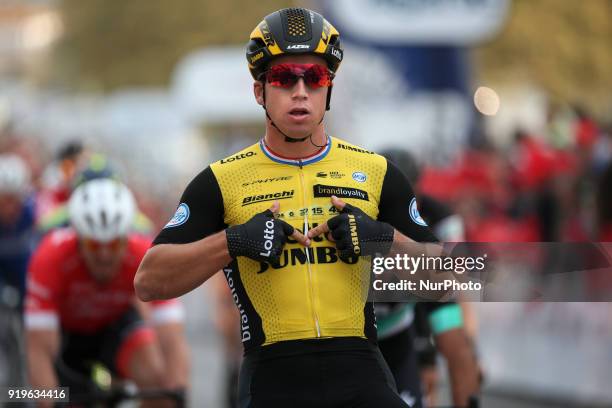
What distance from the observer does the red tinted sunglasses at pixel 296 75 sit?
528 cm

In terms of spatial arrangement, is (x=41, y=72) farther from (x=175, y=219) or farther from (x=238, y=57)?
(x=175, y=219)

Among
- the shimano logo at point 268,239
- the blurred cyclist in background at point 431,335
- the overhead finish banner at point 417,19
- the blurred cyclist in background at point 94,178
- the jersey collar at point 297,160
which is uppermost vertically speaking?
the overhead finish banner at point 417,19

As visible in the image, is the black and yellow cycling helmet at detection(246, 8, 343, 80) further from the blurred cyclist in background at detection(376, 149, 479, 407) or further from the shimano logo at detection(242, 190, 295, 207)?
the blurred cyclist in background at detection(376, 149, 479, 407)

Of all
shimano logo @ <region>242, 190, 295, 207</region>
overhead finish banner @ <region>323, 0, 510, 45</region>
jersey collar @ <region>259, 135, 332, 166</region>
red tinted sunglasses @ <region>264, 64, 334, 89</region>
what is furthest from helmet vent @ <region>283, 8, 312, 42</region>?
overhead finish banner @ <region>323, 0, 510, 45</region>

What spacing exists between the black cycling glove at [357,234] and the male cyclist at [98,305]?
335cm

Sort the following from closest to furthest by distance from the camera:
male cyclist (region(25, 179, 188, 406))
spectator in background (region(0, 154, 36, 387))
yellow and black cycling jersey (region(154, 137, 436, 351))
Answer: yellow and black cycling jersey (region(154, 137, 436, 351)) < male cyclist (region(25, 179, 188, 406)) < spectator in background (region(0, 154, 36, 387))

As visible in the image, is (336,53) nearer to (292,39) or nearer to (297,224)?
(292,39)

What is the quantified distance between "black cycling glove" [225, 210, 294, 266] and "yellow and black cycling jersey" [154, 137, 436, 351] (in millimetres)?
155

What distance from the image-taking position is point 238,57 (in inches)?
1401

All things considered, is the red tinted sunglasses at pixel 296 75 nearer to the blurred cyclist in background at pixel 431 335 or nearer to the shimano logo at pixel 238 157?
the shimano logo at pixel 238 157

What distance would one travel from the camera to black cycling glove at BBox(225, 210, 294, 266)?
16.7 feet

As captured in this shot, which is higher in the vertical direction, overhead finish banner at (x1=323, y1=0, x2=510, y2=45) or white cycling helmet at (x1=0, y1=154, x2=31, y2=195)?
overhead finish banner at (x1=323, y1=0, x2=510, y2=45)

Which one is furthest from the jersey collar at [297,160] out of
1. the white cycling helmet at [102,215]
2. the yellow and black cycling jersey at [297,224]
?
the white cycling helmet at [102,215]

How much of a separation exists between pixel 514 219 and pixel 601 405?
5.24 m
